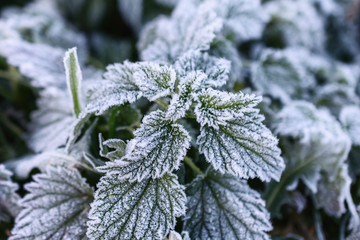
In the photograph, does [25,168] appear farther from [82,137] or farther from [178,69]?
[178,69]

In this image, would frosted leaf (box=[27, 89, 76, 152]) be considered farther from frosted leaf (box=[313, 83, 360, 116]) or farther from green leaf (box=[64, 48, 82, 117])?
frosted leaf (box=[313, 83, 360, 116])

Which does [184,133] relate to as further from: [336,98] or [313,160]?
[336,98]

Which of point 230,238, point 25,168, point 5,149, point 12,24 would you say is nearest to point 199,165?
point 230,238

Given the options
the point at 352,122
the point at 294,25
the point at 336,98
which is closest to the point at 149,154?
the point at 352,122

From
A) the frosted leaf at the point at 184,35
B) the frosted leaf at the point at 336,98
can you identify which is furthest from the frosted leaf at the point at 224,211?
the frosted leaf at the point at 336,98

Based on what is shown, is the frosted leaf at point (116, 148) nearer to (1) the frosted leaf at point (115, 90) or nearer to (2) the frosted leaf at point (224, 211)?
(1) the frosted leaf at point (115, 90)

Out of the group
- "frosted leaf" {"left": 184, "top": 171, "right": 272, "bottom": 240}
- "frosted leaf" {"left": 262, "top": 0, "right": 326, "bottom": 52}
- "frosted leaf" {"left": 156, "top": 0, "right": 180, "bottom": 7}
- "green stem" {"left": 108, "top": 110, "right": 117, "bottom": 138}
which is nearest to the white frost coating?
"frosted leaf" {"left": 184, "top": 171, "right": 272, "bottom": 240}
